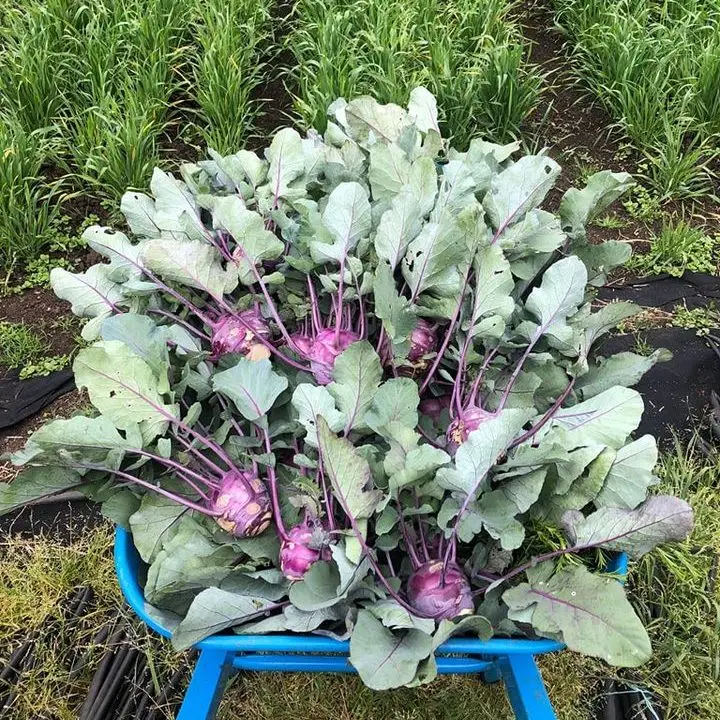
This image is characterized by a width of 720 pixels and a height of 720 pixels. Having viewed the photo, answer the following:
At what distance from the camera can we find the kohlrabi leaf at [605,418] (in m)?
1.25

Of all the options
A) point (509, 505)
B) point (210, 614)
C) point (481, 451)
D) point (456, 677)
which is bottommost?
point (456, 677)

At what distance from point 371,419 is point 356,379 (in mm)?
70

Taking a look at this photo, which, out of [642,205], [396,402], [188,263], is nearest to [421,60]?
[642,205]

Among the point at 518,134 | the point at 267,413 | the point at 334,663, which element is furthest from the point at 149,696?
the point at 518,134

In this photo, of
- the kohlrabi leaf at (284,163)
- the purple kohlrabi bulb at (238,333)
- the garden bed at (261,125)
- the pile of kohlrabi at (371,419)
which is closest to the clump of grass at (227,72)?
the garden bed at (261,125)

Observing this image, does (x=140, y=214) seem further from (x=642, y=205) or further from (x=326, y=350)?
(x=642, y=205)

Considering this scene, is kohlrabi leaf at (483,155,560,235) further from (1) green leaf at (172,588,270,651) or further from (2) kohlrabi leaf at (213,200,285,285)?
(1) green leaf at (172,588,270,651)

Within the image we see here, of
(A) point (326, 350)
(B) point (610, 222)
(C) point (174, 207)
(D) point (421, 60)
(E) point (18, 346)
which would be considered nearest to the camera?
(A) point (326, 350)

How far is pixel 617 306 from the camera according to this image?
1450 mm

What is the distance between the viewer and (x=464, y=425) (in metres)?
1.28

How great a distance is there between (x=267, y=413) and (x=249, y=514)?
0.22m

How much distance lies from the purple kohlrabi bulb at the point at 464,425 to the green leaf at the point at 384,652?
312 mm

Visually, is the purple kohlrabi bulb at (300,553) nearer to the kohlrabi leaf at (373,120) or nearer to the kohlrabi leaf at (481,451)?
the kohlrabi leaf at (481,451)

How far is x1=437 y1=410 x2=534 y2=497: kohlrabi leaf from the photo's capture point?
113 cm
